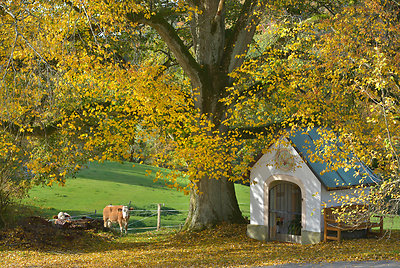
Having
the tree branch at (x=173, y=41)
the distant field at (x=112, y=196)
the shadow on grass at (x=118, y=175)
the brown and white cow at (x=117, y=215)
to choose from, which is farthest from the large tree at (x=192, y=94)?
the shadow on grass at (x=118, y=175)

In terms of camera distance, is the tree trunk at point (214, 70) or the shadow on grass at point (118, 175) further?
the shadow on grass at point (118, 175)

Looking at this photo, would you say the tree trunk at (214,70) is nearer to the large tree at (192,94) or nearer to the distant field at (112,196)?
the large tree at (192,94)

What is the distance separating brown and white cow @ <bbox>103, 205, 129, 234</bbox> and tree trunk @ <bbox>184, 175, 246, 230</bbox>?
4.20 meters

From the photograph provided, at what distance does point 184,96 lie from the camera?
1859 cm

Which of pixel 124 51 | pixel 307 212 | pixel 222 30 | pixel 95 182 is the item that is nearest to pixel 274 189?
pixel 307 212

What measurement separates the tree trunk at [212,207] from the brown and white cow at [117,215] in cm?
420

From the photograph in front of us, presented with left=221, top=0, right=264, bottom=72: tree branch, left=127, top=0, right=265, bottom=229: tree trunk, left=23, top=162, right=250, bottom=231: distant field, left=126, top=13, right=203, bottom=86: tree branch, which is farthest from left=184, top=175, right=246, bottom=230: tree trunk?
left=23, top=162, right=250, bottom=231: distant field

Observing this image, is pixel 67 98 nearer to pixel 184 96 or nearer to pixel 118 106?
pixel 118 106

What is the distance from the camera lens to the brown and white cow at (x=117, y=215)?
22.2 m

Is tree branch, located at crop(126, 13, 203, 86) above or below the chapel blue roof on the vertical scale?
above

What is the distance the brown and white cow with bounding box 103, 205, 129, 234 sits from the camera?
2225cm

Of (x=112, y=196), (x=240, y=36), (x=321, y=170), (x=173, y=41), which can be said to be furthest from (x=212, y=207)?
(x=112, y=196)

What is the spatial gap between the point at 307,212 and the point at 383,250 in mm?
3028

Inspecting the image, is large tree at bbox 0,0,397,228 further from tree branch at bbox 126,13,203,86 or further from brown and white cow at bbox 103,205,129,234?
brown and white cow at bbox 103,205,129,234
